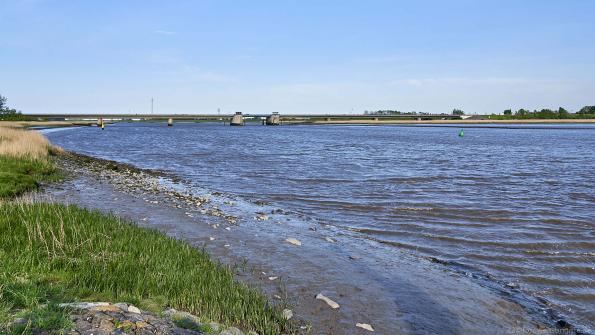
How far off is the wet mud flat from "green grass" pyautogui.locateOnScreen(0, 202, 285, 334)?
3.82ft

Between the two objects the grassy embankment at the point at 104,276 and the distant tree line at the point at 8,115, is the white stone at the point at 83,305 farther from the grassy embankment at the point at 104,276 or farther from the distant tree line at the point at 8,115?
the distant tree line at the point at 8,115

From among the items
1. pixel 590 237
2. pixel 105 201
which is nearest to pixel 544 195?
pixel 590 237

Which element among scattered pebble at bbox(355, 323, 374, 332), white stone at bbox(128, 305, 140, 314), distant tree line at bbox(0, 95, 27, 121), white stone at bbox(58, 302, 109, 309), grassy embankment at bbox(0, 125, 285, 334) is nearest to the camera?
white stone at bbox(58, 302, 109, 309)

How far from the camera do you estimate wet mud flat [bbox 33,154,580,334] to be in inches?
373

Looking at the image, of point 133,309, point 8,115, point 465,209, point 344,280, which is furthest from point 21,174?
point 8,115

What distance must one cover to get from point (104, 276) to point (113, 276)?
0.53ft

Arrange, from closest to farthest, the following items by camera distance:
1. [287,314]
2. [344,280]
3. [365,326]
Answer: [365,326], [287,314], [344,280]

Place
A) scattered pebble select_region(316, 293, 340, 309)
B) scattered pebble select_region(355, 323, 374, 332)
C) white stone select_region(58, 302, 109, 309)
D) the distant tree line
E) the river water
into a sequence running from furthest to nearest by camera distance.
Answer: the distant tree line → the river water → scattered pebble select_region(316, 293, 340, 309) → scattered pebble select_region(355, 323, 374, 332) → white stone select_region(58, 302, 109, 309)

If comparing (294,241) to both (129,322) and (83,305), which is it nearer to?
(83,305)

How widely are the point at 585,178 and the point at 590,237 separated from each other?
779 inches

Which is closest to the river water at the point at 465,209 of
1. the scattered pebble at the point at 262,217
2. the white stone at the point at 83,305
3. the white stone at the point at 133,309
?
the scattered pebble at the point at 262,217

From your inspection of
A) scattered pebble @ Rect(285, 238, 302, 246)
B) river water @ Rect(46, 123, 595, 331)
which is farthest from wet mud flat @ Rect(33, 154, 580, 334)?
river water @ Rect(46, 123, 595, 331)

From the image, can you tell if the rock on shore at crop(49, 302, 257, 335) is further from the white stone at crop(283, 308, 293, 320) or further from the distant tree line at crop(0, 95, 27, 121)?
the distant tree line at crop(0, 95, 27, 121)

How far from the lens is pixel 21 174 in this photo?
977 inches
